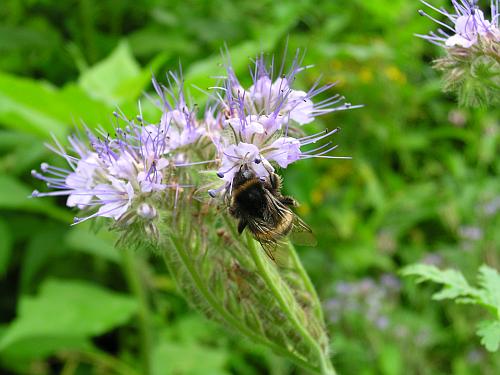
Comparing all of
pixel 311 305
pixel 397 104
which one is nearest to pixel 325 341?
pixel 311 305

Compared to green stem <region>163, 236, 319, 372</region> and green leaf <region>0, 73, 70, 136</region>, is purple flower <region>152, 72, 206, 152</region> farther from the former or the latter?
green leaf <region>0, 73, 70, 136</region>

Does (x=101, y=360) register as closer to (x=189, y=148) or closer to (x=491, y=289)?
(x=189, y=148)

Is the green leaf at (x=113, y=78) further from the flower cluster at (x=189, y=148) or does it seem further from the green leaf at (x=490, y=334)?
the green leaf at (x=490, y=334)

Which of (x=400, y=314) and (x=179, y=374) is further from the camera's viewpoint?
(x=400, y=314)

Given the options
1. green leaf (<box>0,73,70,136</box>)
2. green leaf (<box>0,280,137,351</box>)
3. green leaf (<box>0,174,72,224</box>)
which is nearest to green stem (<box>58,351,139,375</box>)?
green leaf (<box>0,280,137,351</box>)

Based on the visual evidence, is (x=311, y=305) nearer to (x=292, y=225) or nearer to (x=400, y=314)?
(x=292, y=225)
